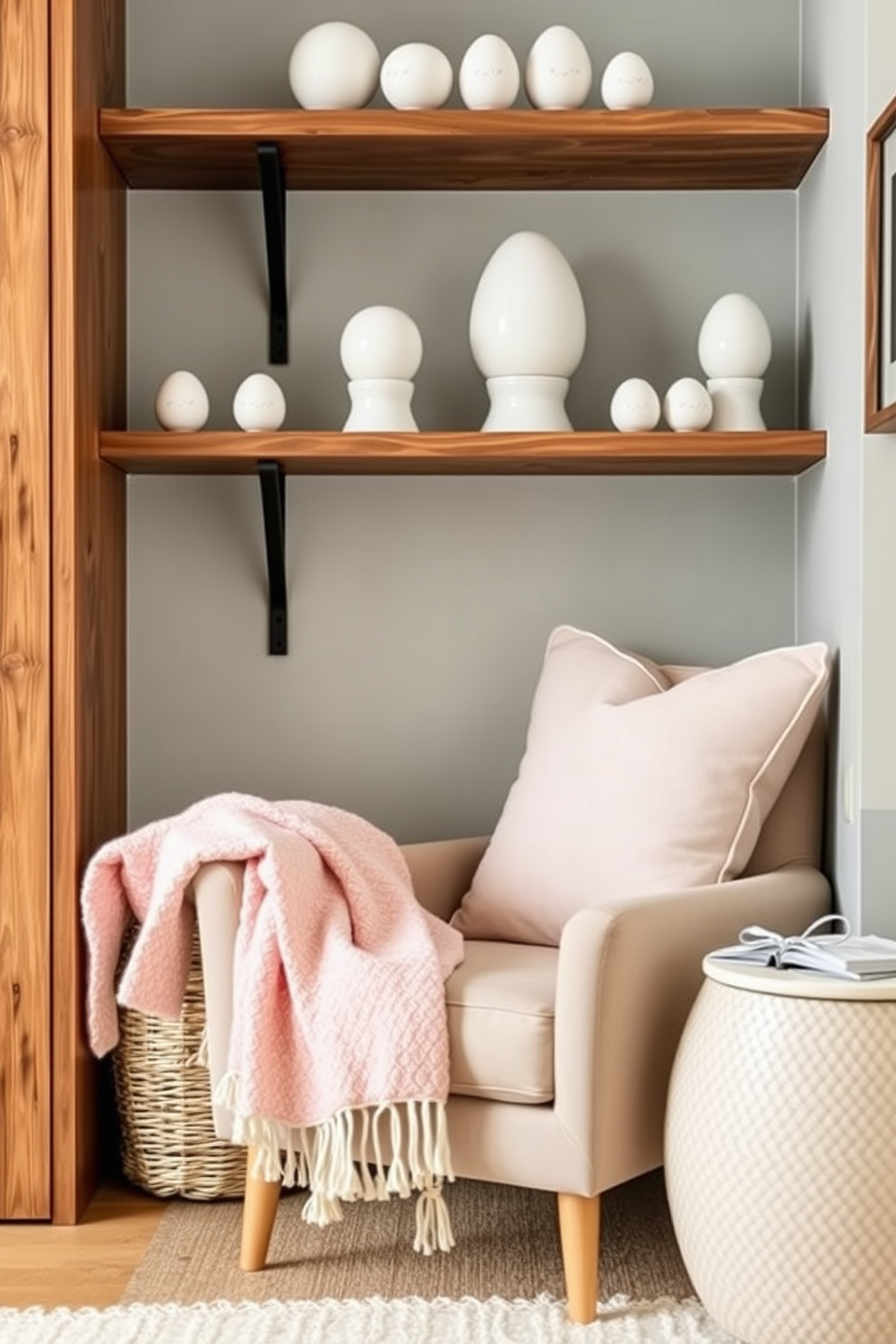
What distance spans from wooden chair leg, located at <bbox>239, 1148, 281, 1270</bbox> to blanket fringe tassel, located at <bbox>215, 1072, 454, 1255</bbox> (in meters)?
0.04

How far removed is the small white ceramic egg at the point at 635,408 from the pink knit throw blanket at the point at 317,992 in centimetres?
84

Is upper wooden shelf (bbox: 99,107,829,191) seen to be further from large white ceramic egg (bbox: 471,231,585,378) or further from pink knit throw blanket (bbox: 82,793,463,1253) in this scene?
pink knit throw blanket (bbox: 82,793,463,1253)

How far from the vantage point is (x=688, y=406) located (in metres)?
2.88

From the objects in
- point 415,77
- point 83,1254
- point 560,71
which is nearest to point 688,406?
point 560,71

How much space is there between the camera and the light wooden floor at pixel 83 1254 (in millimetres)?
2400

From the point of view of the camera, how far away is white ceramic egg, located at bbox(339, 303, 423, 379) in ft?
9.57

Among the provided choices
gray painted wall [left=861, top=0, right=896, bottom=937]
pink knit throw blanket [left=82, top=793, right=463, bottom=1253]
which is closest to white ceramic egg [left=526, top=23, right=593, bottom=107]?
gray painted wall [left=861, top=0, right=896, bottom=937]

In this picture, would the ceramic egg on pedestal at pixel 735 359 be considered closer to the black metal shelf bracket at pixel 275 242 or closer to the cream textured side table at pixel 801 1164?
the black metal shelf bracket at pixel 275 242

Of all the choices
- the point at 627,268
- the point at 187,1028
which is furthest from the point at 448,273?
the point at 187,1028

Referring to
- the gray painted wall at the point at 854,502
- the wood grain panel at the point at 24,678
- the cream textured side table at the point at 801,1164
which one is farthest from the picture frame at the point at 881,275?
the wood grain panel at the point at 24,678

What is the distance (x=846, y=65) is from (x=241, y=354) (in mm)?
1185

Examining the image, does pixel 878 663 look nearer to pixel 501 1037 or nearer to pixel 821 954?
pixel 821 954

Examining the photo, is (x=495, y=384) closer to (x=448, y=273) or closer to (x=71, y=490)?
(x=448, y=273)

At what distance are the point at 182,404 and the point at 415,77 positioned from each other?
2.19 feet
